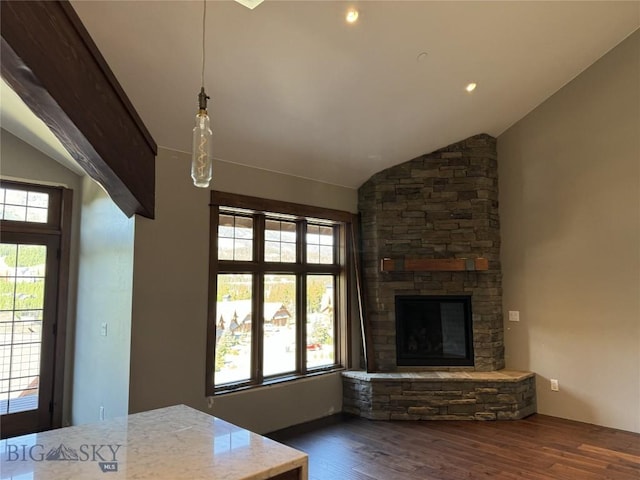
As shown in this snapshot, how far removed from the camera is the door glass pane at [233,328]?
13.3ft

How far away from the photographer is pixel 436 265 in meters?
4.87

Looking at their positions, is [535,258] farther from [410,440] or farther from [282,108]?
[282,108]

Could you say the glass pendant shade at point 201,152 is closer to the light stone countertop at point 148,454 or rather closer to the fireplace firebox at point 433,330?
the light stone countertop at point 148,454

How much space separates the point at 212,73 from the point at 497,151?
3.71 m

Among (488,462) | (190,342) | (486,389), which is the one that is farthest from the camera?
(486,389)

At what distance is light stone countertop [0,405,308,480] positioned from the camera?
49.8 inches

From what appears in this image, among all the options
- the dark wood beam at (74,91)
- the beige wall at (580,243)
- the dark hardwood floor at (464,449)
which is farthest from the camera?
the beige wall at (580,243)

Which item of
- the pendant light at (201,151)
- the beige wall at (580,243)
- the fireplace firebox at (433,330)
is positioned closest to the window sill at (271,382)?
the fireplace firebox at (433,330)

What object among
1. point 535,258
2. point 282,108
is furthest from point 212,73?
point 535,258

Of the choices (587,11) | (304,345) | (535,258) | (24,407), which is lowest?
(24,407)

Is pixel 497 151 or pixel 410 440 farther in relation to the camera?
pixel 497 151

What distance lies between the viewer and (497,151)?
17.4ft

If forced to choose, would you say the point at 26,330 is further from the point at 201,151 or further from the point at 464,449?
the point at 464,449

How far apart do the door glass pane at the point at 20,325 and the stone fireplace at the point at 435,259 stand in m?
3.28
